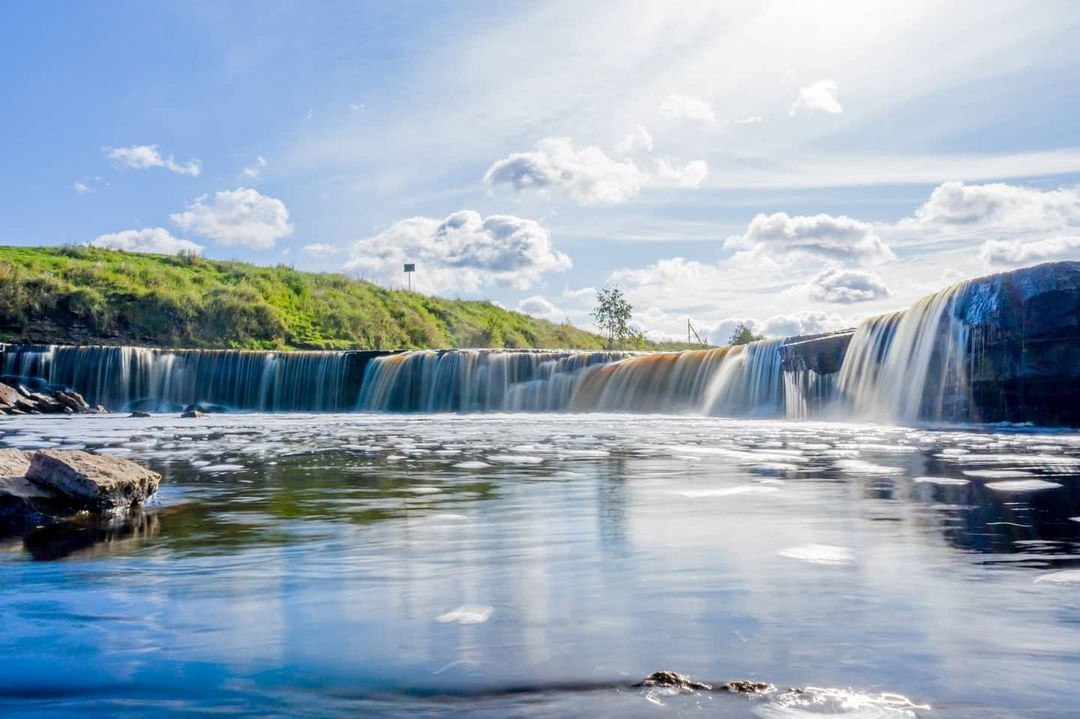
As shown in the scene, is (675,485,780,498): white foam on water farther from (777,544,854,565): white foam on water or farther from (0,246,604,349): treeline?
(0,246,604,349): treeline

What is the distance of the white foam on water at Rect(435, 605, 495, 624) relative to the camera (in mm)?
2959

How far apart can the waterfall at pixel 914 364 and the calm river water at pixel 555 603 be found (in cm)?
1359

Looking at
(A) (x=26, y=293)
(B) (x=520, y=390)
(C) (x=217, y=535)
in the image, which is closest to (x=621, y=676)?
(C) (x=217, y=535)

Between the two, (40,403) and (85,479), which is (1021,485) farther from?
(40,403)

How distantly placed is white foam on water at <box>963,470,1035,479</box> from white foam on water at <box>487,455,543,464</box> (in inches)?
180

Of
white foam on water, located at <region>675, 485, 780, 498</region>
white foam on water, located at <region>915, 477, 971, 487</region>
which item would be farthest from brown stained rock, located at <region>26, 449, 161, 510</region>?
white foam on water, located at <region>915, 477, 971, 487</region>

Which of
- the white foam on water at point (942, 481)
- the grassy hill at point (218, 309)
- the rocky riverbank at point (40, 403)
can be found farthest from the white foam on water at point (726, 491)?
the grassy hill at point (218, 309)

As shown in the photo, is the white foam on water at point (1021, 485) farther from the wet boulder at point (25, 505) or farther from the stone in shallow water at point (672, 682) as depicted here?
the wet boulder at point (25, 505)

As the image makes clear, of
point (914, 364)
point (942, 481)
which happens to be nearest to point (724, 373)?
point (914, 364)

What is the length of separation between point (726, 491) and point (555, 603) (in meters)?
3.86

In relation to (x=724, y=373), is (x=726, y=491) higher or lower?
lower

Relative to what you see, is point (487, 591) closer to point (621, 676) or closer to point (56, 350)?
point (621, 676)

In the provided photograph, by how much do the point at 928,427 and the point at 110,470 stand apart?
16294 millimetres

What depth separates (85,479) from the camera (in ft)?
19.1
